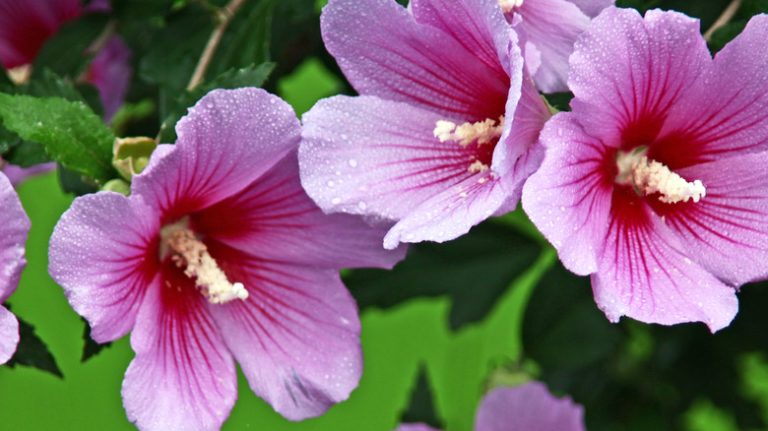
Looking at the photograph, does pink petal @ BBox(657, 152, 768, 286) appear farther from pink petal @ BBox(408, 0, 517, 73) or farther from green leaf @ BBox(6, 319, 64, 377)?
green leaf @ BBox(6, 319, 64, 377)

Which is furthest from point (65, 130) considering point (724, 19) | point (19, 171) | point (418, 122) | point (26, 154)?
point (724, 19)

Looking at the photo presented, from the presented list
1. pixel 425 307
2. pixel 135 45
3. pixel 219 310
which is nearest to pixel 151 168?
pixel 219 310

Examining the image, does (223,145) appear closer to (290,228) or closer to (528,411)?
(290,228)


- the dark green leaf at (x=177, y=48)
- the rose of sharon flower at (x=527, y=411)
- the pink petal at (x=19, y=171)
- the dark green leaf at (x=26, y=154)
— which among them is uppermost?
the dark green leaf at (x=26, y=154)

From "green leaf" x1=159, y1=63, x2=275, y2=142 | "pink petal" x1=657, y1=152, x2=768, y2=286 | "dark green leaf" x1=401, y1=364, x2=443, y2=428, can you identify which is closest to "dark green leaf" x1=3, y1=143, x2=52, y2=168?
"green leaf" x1=159, y1=63, x2=275, y2=142

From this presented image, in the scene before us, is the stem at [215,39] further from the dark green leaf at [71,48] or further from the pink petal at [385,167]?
the pink petal at [385,167]

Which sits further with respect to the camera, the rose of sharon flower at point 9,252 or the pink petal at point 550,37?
the pink petal at point 550,37

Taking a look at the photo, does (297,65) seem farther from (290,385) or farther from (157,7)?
(290,385)

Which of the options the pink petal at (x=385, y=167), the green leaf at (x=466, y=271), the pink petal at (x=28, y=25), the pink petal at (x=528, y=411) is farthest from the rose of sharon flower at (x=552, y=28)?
the green leaf at (x=466, y=271)
